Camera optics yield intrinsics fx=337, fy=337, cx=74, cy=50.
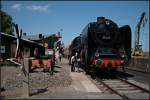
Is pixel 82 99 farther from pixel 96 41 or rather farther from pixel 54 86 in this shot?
pixel 96 41

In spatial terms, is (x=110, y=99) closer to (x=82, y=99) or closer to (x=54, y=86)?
(x=82, y=99)

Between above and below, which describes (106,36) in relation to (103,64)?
above

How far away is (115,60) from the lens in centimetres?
2269

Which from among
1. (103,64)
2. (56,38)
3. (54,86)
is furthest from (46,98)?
(56,38)

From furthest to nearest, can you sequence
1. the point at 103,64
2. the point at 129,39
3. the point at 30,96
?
the point at 129,39, the point at 103,64, the point at 30,96

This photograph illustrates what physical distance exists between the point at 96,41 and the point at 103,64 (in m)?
1.81

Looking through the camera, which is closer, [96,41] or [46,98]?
[46,98]


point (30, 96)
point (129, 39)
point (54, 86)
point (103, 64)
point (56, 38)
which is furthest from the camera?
point (56, 38)

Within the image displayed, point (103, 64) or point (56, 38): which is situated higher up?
point (56, 38)

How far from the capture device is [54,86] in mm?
17812

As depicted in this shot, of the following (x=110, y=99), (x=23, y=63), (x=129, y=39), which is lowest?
(x=110, y=99)

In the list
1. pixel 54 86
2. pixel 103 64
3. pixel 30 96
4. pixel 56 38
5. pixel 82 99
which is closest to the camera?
pixel 82 99

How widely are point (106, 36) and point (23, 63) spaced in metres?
9.75

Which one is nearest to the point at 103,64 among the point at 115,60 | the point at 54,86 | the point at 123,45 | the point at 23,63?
the point at 115,60
